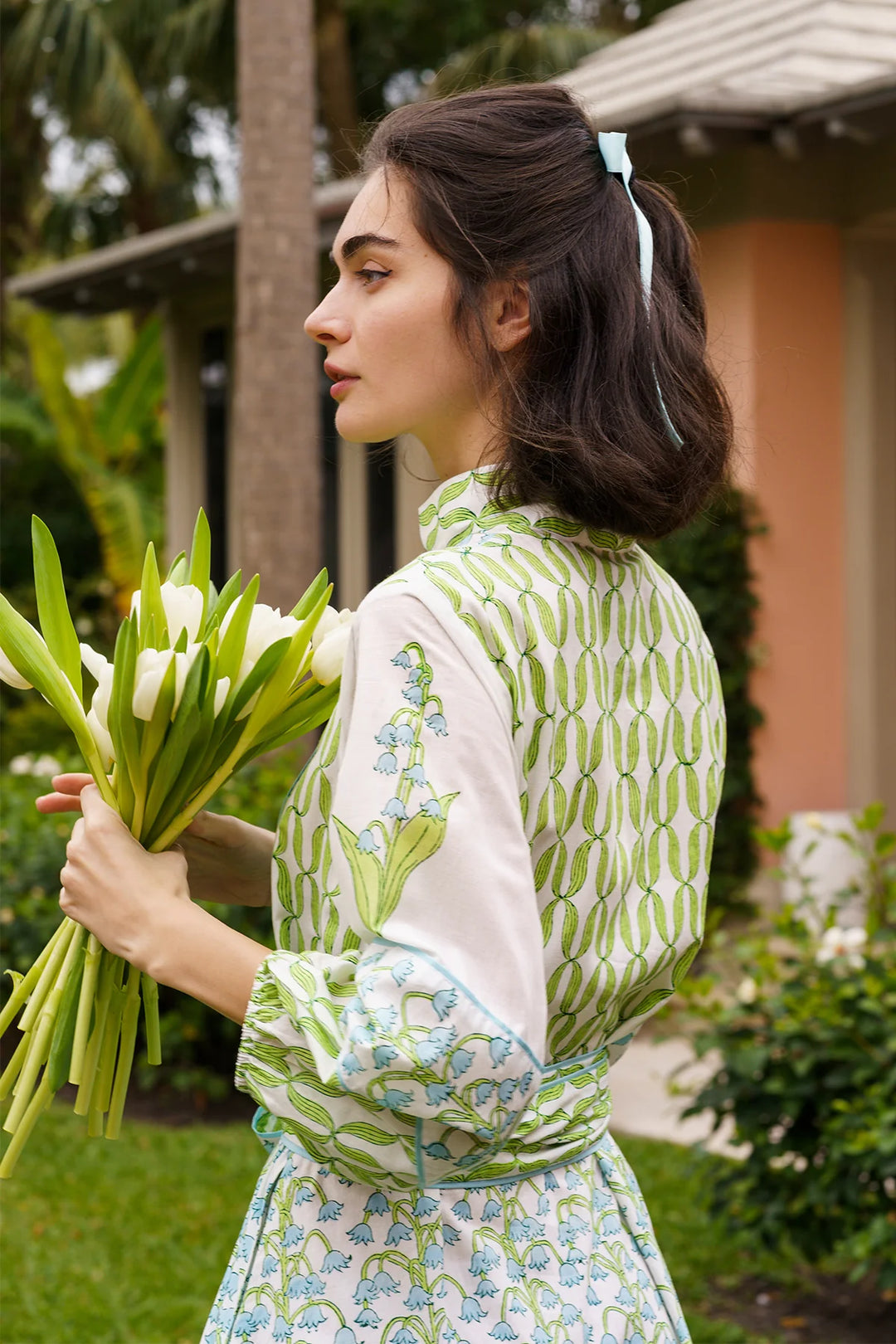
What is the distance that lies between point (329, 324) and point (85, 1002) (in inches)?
28.0

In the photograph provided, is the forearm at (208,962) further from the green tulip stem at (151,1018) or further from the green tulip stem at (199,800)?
the green tulip stem at (151,1018)

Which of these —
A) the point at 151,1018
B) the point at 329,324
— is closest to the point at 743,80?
the point at 329,324

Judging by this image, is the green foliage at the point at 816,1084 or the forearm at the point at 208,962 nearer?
the forearm at the point at 208,962

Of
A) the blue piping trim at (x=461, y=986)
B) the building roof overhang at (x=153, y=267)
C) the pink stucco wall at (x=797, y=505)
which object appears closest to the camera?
the blue piping trim at (x=461, y=986)

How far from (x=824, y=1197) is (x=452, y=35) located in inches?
715

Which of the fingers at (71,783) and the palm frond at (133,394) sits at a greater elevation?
the fingers at (71,783)

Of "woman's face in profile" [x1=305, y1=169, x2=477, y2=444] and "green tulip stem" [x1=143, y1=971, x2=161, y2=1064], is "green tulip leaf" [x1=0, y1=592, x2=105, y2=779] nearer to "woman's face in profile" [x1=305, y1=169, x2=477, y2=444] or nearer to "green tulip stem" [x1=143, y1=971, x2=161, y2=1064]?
"green tulip stem" [x1=143, y1=971, x2=161, y2=1064]

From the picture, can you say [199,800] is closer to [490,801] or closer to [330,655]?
[330,655]

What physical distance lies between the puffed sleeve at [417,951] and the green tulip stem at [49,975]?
0.35m

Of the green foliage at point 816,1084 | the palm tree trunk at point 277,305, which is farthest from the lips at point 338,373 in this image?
the palm tree trunk at point 277,305

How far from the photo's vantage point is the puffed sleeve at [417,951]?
1239mm

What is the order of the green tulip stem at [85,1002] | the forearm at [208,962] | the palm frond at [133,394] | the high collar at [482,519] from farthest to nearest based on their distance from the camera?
the palm frond at [133,394], the green tulip stem at [85,1002], the high collar at [482,519], the forearm at [208,962]

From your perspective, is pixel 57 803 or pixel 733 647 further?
pixel 733 647

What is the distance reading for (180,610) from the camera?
1.57 m
